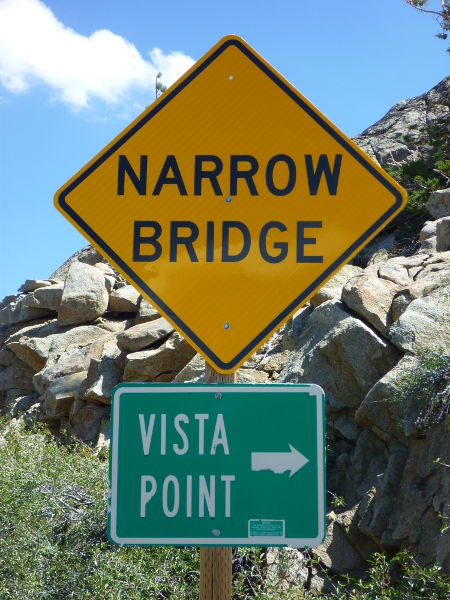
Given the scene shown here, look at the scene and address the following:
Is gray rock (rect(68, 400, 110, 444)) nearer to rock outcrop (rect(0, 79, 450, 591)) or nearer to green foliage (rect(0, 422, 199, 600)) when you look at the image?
rock outcrop (rect(0, 79, 450, 591))

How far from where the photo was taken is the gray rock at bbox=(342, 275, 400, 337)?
7328 mm

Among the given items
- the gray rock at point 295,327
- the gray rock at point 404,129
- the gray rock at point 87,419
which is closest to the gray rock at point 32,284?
the gray rock at point 87,419

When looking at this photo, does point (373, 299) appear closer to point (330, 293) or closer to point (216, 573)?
point (330, 293)

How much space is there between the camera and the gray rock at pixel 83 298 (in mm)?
15898

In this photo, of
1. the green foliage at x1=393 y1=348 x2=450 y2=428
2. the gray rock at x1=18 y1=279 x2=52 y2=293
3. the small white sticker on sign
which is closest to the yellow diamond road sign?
the small white sticker on sign

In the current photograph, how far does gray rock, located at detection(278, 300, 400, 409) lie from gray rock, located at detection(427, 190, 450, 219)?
4878 millimetres

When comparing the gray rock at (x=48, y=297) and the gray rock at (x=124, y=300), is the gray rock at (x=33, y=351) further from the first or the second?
the gray rock at (x=124, y=300)

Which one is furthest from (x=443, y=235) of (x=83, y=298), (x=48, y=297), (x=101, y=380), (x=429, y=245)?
(x=48, y=297)

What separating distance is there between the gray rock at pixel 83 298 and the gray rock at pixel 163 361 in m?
4.51

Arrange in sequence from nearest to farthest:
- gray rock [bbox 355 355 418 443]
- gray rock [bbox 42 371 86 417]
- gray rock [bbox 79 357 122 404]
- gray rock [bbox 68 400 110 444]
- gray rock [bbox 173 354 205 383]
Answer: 1. gray rock [bbox 355 355 418 443]
2. gray rock [bbox 173 354 205 383]
3. gray rock [bbox 68 400 110 444]
4. gray rock [bbox 79 357 122 404]
5. gray rock [bbox 42 371 86 417]

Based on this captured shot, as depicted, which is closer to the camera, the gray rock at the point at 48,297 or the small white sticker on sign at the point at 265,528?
the small white sticker on sign at the point at 265,528

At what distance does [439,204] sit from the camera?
11.6 meters

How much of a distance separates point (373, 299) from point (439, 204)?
5.03 metres

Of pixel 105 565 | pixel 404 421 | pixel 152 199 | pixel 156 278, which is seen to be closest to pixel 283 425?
pixel 156 278
